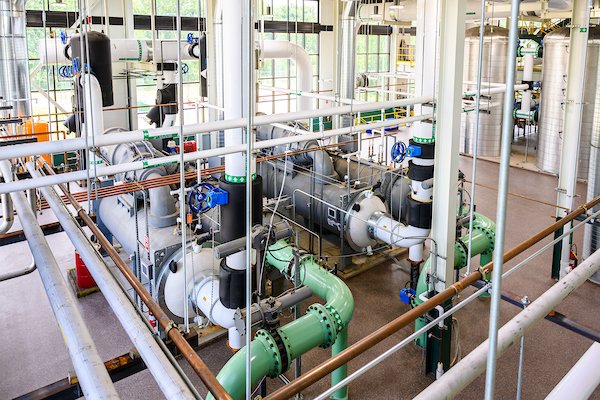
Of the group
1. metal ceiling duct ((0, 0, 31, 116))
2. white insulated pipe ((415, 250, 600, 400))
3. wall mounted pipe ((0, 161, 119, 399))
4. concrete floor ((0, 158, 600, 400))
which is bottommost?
concrete floor ((0, 158, 600, 400))

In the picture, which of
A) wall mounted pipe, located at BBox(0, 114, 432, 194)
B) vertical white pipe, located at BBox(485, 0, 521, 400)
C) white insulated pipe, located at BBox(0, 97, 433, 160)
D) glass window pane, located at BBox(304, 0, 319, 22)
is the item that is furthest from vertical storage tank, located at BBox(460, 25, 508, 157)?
vertical white pipe, located at BBox(485, 0, 521, 400)

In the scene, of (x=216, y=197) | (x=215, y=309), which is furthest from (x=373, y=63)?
(x=216, y=197)

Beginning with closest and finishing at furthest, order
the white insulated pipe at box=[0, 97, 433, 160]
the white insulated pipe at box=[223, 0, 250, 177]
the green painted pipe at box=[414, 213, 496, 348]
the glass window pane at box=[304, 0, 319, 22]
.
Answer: the white insulated pipe at box=[0, 97, 433, 160] < the white insulated pipe at box=[223, 0, 250, 177] < the green painted pipe at box=[414, 213, 496, 348] < the glass window pane at box=[304, 0, 319, 22]

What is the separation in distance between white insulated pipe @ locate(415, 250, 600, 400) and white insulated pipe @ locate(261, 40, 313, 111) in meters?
7.49

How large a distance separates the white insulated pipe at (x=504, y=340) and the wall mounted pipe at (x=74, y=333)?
26.4 inches

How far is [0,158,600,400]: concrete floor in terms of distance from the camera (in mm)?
4582

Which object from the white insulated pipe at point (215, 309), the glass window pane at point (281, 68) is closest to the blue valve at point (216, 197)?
the white insulated pipe at point (215, 309)

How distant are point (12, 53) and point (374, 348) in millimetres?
5531

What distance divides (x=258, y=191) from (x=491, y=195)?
6.78 m

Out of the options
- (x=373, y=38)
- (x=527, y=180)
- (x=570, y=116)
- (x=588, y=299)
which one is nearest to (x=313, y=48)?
(x=373, y=38)

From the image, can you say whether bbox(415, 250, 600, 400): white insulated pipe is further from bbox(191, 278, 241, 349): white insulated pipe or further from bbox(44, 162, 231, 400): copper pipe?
bbox(191, 278, 241, 349): white insulated pipe

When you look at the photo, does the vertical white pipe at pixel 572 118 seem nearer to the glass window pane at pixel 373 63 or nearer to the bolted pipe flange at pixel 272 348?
the bolted pipe flange at pixel 272 348

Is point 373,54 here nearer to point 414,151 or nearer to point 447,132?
point 414,151

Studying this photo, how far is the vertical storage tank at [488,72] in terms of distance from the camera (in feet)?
35.1
